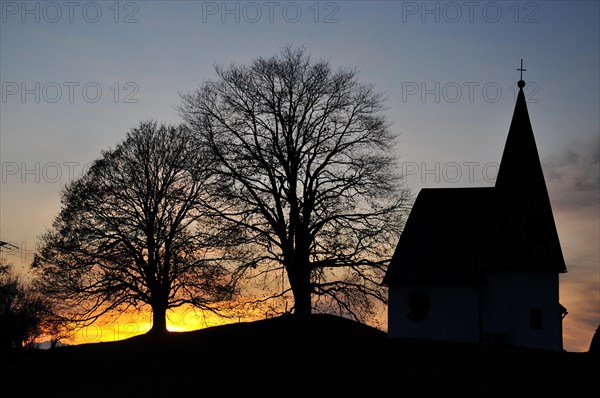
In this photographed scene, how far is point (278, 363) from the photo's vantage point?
33.0 meters

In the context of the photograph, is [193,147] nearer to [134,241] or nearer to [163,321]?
[134,241]

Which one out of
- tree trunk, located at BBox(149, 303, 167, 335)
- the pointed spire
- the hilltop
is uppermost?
the pointed spire

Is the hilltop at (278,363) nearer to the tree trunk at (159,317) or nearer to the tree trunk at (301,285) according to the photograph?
the tree trunk at (301,285)

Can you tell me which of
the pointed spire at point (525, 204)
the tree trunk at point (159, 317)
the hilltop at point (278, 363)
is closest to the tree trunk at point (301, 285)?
the hilltop at point (278, 363)

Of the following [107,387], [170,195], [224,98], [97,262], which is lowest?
[107,387]

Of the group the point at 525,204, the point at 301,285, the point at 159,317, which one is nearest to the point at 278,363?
the point at 301,285

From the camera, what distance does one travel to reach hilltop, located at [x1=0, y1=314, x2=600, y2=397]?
99.6ft

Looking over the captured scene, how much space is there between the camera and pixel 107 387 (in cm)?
3131

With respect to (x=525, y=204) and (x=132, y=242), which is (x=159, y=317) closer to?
(x=132, y=242)

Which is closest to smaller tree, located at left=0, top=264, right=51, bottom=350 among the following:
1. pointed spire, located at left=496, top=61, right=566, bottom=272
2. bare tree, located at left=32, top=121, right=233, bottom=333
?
bare tree, located at left=32, top=121, right=233, bottom=333

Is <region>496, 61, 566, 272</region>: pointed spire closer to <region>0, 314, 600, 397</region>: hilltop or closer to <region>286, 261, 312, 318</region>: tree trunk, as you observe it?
<region>0, 314, 600, 397</region>: hilltop

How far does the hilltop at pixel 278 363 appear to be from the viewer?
3036cm

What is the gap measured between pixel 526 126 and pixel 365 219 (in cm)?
957

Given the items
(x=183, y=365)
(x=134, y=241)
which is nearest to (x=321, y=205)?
(x=134, y=241)
